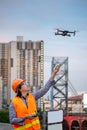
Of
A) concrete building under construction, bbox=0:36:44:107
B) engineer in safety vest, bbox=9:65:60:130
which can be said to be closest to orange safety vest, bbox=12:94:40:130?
engineer in safety vest, bbox=9:65:60:130

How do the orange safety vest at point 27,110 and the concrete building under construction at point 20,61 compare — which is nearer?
the orange safety vest at point 27,110

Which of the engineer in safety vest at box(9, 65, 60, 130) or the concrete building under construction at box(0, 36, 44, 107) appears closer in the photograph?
the engineer in safety vest at box(9, 65, 60, 130)

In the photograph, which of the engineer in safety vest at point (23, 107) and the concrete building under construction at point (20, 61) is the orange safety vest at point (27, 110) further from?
the concrete building under construction at point (20, 61)

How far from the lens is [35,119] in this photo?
2412 millimetres

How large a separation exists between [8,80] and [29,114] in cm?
1836

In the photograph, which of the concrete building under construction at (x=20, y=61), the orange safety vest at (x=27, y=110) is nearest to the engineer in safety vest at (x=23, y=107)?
the orange safety vest at (x=27, y=110)

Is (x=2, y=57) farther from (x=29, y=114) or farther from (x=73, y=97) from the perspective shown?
(x=29, y=114)

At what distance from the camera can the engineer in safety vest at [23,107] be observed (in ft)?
7.87

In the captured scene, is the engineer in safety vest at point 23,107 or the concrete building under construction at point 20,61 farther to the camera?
the concrete building under construction at point 20,61

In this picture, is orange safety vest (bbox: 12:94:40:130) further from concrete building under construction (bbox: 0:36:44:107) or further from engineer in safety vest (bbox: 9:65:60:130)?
concrete building under construction (bbox: 0:36:44:107)

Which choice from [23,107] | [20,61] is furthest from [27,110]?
[20,61]

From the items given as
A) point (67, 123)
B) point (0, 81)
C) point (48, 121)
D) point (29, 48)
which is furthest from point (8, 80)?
point (48, 121)

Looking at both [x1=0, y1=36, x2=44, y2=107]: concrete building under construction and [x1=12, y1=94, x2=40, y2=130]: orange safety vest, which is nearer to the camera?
[x1=12, y1=94, x2=40, y2=130]: orange safety vest

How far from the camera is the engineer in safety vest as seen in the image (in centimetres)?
240
